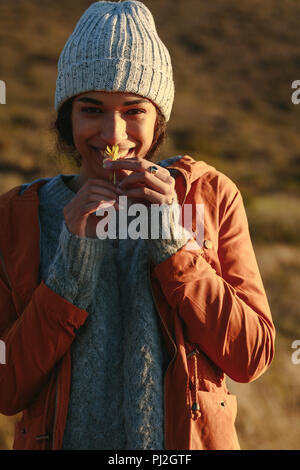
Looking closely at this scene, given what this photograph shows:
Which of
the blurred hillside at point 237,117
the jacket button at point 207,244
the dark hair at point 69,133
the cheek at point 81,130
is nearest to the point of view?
the jacket button at point 207,244

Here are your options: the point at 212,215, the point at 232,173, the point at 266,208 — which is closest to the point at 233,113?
the point at 232,173

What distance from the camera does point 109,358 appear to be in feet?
7.64

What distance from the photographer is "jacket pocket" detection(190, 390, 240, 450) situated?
2189 mm

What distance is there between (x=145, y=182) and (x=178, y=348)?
2.15 ft

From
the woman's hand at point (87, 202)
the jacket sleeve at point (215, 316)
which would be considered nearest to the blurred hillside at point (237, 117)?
the woman's hand at point (87, 202)

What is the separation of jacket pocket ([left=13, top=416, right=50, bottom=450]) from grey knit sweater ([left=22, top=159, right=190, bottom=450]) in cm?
9

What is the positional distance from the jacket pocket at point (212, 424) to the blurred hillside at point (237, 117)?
1615 mm

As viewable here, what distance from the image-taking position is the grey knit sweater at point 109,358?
2.21m

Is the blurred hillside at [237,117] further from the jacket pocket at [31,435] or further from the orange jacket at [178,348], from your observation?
the jacket pocket at [31,435]

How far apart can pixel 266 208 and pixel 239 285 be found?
676 inches

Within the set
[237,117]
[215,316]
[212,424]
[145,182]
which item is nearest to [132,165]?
[145,182]

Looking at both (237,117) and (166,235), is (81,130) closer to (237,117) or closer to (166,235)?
(166,235)

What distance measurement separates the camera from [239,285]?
7.95 ft

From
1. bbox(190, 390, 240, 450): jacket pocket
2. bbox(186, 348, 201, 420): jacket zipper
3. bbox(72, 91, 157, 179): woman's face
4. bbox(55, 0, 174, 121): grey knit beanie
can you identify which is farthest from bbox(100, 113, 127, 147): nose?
bbox(190, 390, 240, 450): jacket pocket
